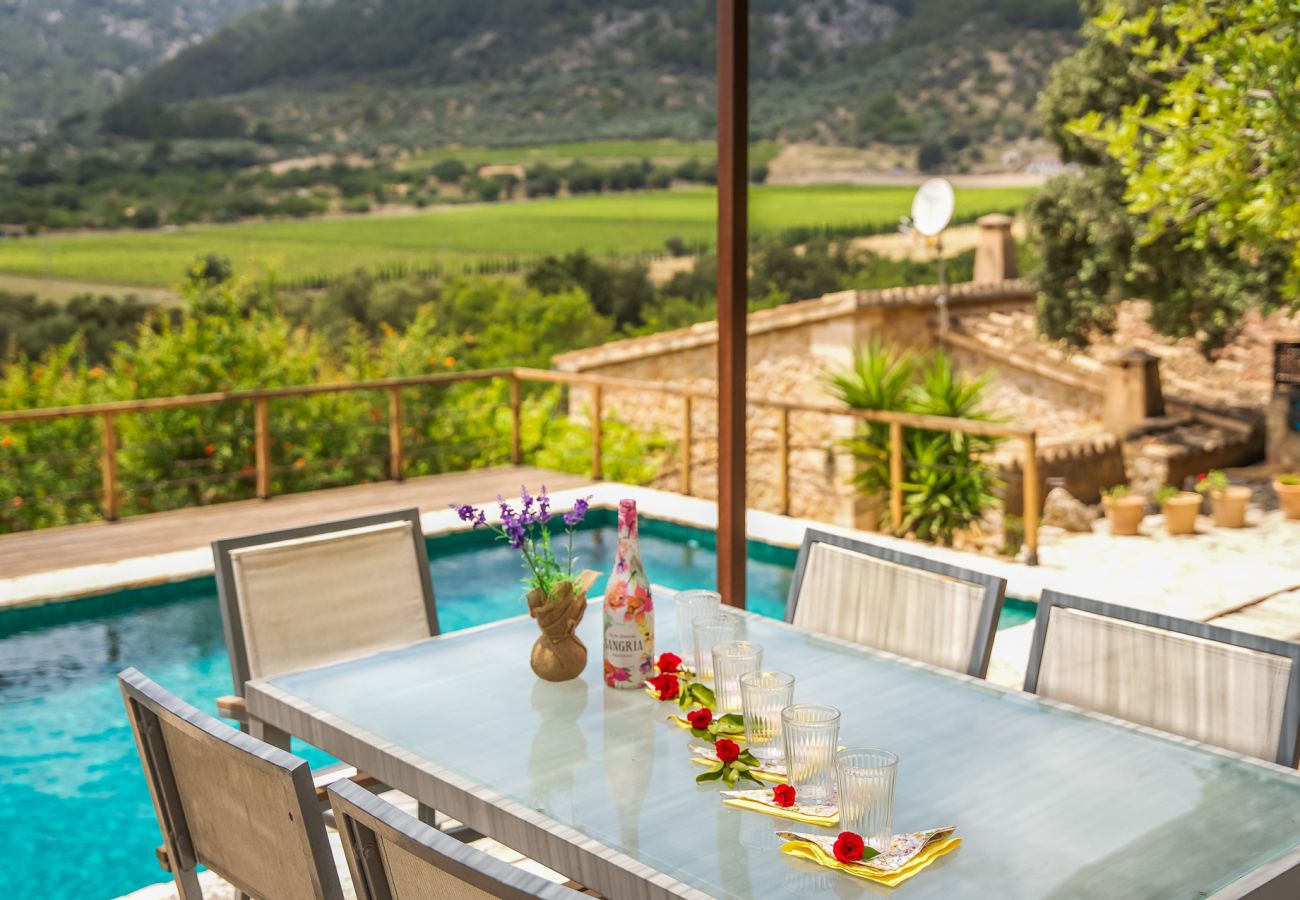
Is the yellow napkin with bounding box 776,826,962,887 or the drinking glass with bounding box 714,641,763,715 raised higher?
the drinking glass with bounding box 714,641,763,715

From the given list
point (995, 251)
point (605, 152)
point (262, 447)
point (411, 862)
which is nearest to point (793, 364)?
point (995, 251)

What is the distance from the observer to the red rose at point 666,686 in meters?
1.99

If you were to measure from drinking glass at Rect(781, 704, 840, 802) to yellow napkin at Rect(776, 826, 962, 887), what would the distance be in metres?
0.09

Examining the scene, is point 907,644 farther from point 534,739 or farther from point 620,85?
point 620,85

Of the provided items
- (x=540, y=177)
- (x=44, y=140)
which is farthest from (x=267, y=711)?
(x=540, y=177)

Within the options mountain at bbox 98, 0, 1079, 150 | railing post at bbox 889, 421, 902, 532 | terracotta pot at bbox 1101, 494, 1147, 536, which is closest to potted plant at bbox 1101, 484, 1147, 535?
terracotta pot at bbox 1101, 494, 1147, 536

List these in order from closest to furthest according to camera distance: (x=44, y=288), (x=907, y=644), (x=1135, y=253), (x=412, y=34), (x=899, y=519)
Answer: (x=907, y=644)
(x=899, y=519)
(x=1135, y=253)
(x=44, y=288)
(x=412, y=34)

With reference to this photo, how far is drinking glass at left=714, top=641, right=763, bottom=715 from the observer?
1891 mm

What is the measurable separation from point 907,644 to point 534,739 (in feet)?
2.79

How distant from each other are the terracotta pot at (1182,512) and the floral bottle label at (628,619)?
4.89m

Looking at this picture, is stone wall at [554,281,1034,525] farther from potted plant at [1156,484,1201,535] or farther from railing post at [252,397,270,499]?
potted plant at [1156,484,1201,535]

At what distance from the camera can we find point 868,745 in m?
Result: 1.80

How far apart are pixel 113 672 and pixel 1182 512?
488cm

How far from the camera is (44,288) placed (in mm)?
12359
